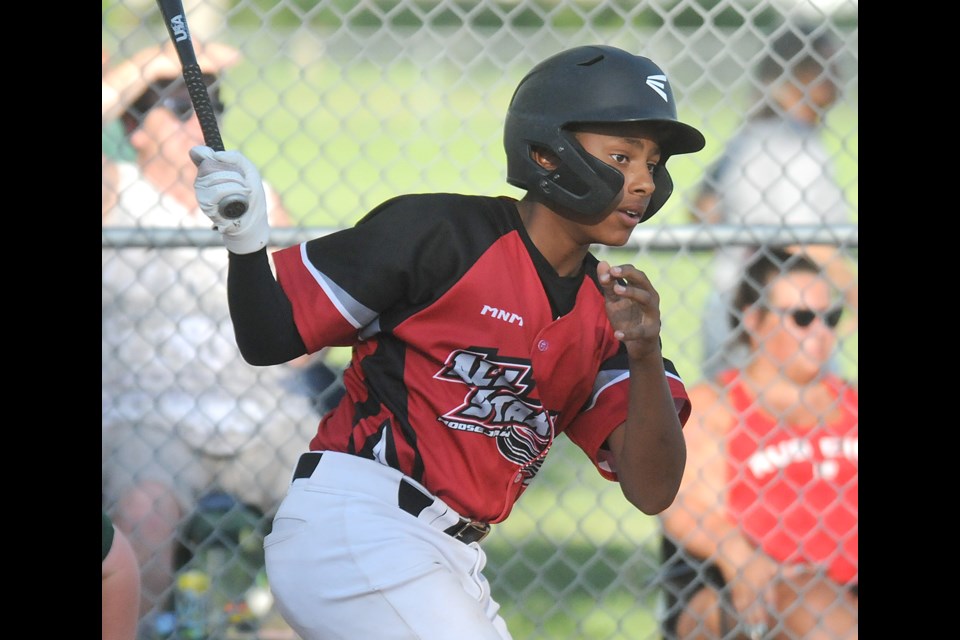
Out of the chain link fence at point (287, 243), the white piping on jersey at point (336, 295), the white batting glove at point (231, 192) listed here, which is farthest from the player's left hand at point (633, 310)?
the chain link fence at point (287, 243)

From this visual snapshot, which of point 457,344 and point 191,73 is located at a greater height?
point 191,73

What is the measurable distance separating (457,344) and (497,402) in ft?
0.44

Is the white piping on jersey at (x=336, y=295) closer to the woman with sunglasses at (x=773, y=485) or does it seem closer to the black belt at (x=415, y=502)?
the black belt at (x=415, y=502)

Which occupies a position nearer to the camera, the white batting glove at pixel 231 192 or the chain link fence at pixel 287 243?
the white batting glove at pixel 231 192

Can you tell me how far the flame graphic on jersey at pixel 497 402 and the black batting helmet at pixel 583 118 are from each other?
0.32m

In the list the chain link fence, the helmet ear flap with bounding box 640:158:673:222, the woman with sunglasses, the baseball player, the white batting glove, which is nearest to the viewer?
the white batting glove

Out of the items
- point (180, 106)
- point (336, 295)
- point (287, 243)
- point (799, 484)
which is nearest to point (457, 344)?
point (336, 295)

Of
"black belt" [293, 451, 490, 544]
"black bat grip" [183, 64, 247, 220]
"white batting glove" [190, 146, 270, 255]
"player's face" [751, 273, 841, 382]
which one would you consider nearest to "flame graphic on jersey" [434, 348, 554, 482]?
"black belt" [293, 451, 490, 544]

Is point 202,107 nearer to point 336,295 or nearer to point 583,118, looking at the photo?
point 336,295

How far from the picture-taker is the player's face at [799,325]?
370cm

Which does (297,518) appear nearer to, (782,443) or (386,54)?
(782,443)

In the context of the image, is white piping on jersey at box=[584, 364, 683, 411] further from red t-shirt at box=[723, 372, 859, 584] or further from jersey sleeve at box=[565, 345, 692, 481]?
red t-shirt at box=[723, 372, 859, 584]

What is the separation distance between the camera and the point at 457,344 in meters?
2.14

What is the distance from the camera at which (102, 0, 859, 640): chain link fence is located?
346 centimetres
